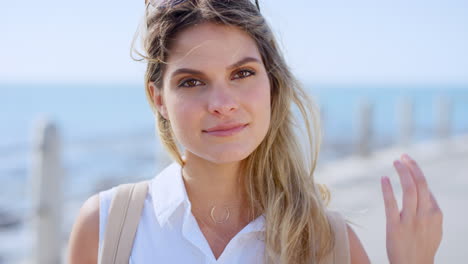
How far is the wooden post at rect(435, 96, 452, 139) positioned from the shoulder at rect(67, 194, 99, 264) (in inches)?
475

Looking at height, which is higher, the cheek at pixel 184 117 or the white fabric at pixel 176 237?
the cheek at pixel 184 117

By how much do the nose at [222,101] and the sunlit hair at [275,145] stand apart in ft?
0.93

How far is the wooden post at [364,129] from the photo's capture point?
10312mm

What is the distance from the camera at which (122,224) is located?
1.93 metres

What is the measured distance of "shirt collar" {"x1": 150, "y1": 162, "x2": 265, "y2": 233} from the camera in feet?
6.44

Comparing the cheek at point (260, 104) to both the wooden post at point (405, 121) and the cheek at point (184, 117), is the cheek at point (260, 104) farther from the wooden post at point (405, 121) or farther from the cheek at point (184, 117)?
the wooden post at point (405, 121)

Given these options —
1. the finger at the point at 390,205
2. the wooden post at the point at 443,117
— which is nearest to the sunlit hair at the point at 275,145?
the finger at the point at 390,205

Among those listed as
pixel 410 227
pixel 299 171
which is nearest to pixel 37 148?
pixel 299 171

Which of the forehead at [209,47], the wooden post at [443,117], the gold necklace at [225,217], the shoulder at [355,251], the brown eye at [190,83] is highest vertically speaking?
the forehead at [209,47]

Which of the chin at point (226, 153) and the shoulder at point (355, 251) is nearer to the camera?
the chin at point (226, 153)

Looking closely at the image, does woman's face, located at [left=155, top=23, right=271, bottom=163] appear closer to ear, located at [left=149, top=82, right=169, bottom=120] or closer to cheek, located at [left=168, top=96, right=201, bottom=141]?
cheek, located at [left=168, top=96, right=201, bottom=141]

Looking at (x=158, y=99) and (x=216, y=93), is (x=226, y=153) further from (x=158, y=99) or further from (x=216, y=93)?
(x=158, y=99)

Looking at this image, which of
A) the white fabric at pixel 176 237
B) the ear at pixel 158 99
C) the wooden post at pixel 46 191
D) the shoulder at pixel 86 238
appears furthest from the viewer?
the wooden post at pixel 46 191

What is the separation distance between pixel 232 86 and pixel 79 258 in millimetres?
1008
